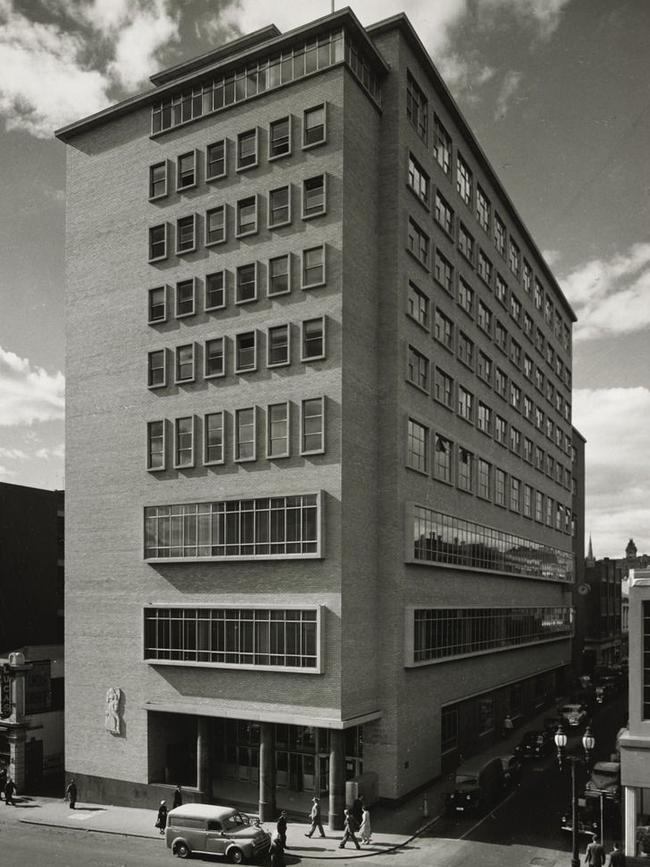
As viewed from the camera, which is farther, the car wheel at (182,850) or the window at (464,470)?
the window at (464,470)

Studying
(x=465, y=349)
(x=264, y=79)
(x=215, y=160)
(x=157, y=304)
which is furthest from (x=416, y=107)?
(x=157, y=304)

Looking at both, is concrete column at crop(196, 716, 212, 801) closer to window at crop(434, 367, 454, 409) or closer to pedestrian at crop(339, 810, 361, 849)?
pedestrian at crop(339, 810, 361, 849)

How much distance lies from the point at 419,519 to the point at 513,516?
23.4 meters

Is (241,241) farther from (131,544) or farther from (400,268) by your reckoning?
(131,544)

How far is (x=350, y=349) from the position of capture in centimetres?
4019

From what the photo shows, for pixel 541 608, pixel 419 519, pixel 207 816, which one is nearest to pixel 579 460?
pixel 541 608

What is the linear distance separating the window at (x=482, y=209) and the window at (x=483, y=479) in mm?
16518

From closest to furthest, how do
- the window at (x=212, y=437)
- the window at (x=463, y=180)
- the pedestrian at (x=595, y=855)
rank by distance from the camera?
the pedestrian at (x=595, y=855), the window at (x=212, y=437), the window at (x=463, y=180)

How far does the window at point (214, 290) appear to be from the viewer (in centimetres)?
4325

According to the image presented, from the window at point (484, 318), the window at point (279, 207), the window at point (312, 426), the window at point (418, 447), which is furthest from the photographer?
the window at point (484, 318)

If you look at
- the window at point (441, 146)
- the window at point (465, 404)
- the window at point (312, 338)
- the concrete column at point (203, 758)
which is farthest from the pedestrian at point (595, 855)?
the window at point (441, 146)

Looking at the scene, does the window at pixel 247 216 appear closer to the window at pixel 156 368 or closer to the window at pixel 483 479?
the window at pixel 156 368

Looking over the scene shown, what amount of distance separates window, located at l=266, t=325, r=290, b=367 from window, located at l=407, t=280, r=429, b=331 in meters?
7.54

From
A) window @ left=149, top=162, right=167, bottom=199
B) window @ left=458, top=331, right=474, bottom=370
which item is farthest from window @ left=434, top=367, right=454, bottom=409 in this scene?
window @ left=149, top=162, right=167, bottom=199
